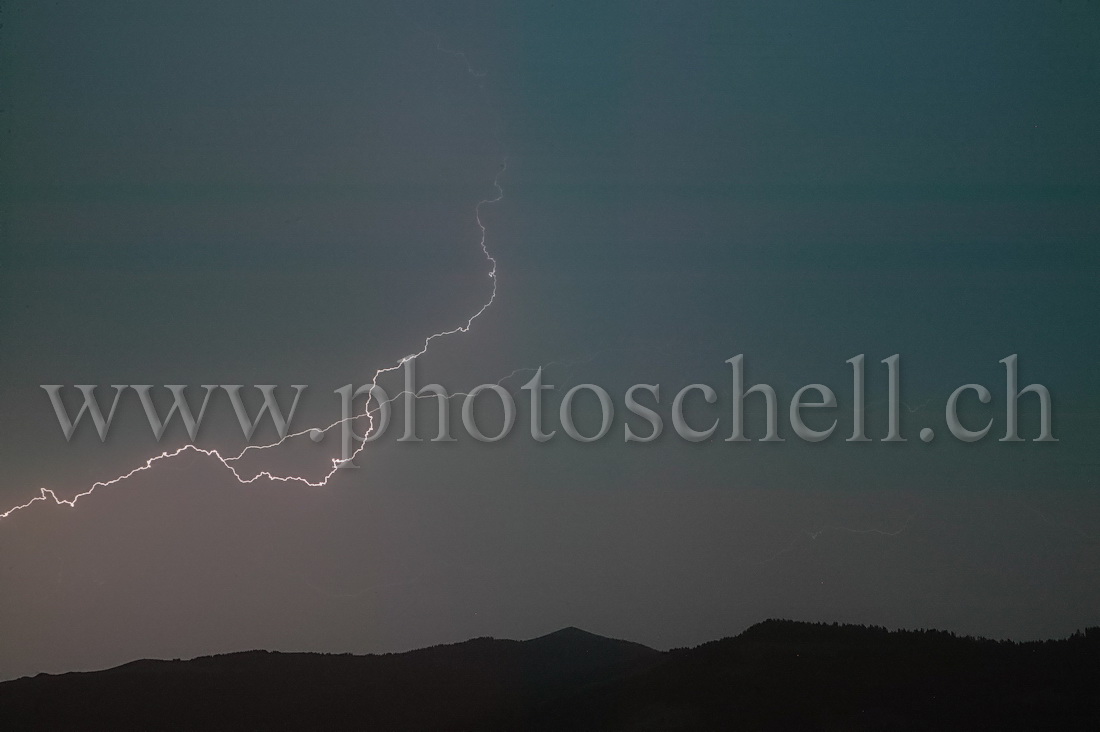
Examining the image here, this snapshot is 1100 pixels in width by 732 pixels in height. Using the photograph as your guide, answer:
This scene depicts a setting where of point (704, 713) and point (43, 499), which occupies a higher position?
point (43, 499)

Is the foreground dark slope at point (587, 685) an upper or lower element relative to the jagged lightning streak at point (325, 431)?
lower

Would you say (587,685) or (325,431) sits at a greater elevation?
(325,431)

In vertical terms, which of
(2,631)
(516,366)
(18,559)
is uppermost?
(516,366)

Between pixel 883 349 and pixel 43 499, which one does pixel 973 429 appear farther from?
pixel 43 499

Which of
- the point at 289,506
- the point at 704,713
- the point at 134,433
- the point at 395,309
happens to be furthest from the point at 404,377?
the point at 704,713

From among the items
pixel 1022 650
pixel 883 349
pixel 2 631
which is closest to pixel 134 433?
pixel 2 631

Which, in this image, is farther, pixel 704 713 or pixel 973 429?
pixel 973 429

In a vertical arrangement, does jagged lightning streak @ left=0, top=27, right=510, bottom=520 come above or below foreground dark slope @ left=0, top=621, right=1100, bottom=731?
above
